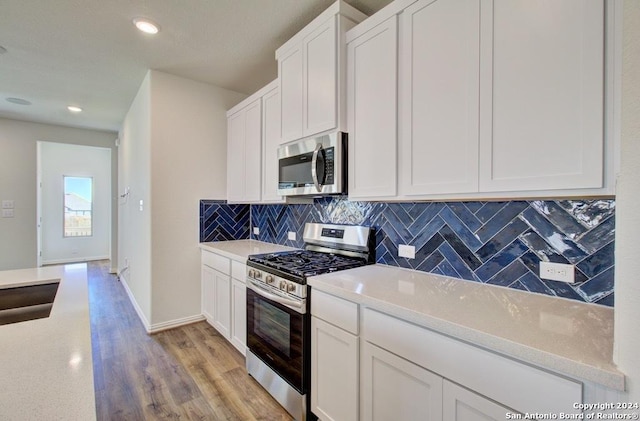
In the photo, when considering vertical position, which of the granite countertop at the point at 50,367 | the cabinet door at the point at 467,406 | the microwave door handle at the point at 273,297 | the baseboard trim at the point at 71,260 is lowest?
the baseboard trim at the point at 71,260

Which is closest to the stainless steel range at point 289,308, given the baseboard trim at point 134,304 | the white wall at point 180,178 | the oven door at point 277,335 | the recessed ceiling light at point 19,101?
the oven door at point 277,335

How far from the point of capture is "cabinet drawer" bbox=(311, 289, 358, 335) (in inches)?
57.3

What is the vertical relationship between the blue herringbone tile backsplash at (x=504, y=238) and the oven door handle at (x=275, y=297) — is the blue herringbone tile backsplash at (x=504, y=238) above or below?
above

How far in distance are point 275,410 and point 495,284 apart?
5.21 feet

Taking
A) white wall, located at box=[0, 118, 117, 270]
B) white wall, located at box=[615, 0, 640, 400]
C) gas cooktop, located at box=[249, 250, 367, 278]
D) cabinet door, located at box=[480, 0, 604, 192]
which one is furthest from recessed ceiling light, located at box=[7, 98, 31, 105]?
white wall, located at box=[615, 0, 640, 400]

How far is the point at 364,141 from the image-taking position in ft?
5.99

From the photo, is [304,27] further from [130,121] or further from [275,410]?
[130,121]

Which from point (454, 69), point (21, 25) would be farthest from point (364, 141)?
point (21, 25)

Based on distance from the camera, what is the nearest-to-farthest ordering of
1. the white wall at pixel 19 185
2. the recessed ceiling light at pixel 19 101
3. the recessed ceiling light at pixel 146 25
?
the recessed ceiling light at pixel 146 25
the recessed ceiling light at pixel 19 101
the white wall at pixel 19 185

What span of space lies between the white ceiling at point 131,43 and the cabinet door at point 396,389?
2.21m

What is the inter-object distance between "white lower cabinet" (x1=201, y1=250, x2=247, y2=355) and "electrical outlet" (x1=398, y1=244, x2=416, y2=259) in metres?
1.28

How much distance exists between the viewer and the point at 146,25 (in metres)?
2.26

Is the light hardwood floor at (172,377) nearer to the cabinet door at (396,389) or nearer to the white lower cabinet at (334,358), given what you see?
the white lower cabinet at (334,358)

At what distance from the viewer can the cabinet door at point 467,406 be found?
978mm
